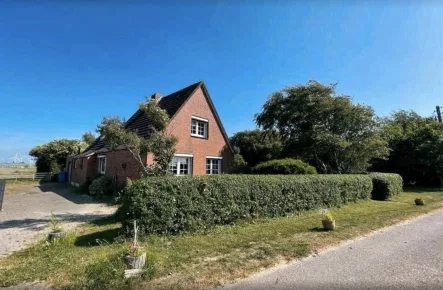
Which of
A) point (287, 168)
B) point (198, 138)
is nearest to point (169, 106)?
point (198, 138)

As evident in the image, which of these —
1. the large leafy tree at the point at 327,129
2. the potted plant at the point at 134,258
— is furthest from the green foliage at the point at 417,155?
the potted plant at the point at 134,258

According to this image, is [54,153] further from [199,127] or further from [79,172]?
[199,127]

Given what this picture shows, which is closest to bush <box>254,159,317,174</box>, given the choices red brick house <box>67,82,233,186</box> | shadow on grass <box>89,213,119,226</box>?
red brick house <box>67,82,233,186</box>

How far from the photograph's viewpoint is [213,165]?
1788cm

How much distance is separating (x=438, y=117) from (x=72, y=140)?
50628 millimetres

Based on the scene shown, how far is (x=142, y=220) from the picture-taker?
6211 mm

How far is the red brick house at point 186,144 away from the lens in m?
15.3

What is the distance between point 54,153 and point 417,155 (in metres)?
39.4

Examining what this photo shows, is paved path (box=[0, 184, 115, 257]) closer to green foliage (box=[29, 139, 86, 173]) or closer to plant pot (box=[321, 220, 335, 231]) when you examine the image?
plant pot (box=[321, 220, 335, 231])

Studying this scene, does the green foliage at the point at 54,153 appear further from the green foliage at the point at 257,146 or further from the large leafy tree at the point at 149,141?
the large leafy tree at the point at 149,141

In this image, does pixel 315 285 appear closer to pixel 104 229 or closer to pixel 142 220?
pixel 142 220

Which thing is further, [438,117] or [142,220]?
[438,117]

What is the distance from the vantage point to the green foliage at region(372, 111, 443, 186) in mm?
22484

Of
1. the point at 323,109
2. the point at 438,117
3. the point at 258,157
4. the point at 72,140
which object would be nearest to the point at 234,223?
the point at 323,109
